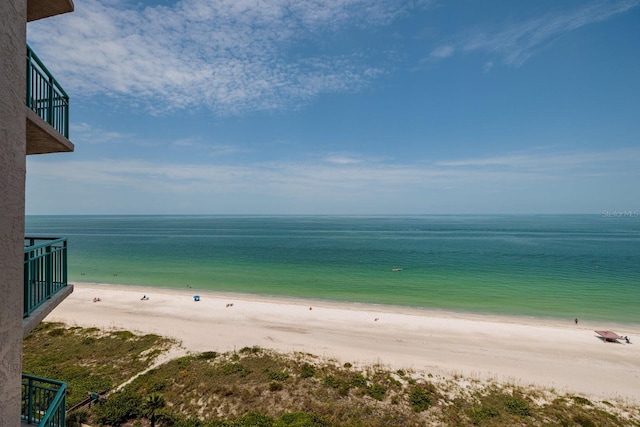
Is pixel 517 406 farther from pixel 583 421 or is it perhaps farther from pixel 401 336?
pixel 401 336

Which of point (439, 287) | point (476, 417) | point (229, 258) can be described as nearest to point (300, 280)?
point (439, 287)

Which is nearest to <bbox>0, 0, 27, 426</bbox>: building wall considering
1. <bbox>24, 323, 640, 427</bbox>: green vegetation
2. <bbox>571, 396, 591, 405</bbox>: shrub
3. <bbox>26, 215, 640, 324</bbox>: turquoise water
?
<bbox>24, 323, 640, 427</bbox>: green vegetation

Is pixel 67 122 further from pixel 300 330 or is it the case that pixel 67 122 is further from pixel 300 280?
pixel 300 280

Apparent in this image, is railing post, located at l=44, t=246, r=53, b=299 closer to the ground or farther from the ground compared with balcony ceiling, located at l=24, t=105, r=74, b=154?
closer to the ground

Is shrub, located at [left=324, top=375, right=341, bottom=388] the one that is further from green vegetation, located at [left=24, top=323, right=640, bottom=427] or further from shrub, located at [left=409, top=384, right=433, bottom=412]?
shrub, located at [left=409, top=384, right=433, bottom=412]

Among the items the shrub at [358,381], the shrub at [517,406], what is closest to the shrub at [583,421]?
the shrub at [517,406]

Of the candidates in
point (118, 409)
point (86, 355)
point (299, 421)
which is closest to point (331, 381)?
point (299, 421)
